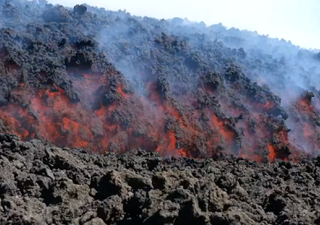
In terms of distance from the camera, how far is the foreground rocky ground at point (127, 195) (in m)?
6.83

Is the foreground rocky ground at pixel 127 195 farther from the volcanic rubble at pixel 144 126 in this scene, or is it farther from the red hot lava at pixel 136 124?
the red hot lava at pixel 136 124

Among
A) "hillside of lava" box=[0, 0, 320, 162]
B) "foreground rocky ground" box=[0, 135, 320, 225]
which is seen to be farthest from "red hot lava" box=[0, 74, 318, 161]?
"foreground rocky ground" box=[0, 135, 320, 225]

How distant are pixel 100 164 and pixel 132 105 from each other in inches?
196

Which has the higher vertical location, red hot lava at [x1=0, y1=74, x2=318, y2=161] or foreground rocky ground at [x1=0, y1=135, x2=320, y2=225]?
red hot lava at [x1=0, y1=74, x2=318, y2=161]

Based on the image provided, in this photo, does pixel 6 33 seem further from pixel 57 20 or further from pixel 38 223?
pixel 38 223

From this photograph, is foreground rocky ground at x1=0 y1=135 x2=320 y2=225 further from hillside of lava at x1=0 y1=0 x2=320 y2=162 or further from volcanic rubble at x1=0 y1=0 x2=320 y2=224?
hillside of lava at x1=0 y1=0 x2=320 y2=162

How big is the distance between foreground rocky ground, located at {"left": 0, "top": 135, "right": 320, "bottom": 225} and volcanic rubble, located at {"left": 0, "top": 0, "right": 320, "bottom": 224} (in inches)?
1.1

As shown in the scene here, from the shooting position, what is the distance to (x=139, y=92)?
16172 mm

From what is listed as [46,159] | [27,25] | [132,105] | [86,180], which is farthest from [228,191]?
[27,25]

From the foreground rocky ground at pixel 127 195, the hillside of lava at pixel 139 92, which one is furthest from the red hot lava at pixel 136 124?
the foreground rocky ground at pixel 127 195

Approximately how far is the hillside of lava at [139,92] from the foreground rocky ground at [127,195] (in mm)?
3772

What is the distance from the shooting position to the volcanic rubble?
24.6ft

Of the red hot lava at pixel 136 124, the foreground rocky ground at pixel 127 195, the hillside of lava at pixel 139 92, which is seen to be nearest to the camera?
the foreground rocky ground at pixel 127 195

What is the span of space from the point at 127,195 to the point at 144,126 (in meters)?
7.17
